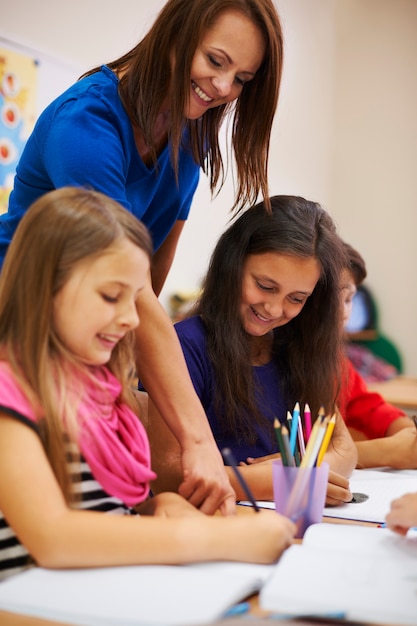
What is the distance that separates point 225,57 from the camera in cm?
115

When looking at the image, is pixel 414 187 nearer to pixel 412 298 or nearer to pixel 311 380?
pixel 412 298

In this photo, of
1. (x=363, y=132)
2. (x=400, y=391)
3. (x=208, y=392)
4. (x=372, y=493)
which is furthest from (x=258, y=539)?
(x=363, y=132)

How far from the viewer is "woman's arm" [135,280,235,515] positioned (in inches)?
40.8

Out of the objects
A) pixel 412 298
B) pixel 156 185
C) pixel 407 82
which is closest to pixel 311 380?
pixel 156 185

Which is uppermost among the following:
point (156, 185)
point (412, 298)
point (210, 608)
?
point (156, 185)

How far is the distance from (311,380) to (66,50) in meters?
1.31

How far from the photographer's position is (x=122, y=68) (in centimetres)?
123

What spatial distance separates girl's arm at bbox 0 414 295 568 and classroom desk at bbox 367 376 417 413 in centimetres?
218

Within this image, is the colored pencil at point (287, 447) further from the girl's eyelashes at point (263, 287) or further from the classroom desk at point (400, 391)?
the classroom desk at point (400, 391)

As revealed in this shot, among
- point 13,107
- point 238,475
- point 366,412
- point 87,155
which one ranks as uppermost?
point 13,107

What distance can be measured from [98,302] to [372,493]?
0.64 m

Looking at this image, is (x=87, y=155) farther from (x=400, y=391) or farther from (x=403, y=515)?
(x=400, y=391)

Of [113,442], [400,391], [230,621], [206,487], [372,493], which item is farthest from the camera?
[400,391]

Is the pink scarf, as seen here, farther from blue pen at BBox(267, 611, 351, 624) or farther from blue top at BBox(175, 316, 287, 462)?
blue top at BBox(175, 316, 287, 462)
